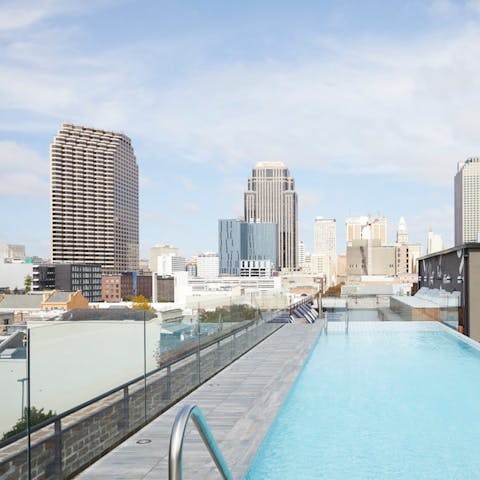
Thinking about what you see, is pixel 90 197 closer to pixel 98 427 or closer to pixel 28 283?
pixel 28 283

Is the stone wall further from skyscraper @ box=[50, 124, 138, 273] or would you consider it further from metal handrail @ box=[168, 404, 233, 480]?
skyscraper @ box=[50, 124, 138, 273]

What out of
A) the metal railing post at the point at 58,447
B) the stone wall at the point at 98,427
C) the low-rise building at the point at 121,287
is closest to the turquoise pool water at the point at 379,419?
the stone wall at the point at 98,427

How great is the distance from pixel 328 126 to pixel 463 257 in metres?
13.4

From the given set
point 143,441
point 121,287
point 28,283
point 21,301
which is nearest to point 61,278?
point 28,283

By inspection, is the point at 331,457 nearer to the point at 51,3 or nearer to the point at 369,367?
the point at 369,367

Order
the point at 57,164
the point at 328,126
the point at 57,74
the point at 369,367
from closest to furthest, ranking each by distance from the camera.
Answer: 1. the point at 369,367
2. the point at 328,126
3. the point at 57,74
4. the point at 57,164

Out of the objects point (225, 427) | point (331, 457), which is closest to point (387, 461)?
point (331, 457)

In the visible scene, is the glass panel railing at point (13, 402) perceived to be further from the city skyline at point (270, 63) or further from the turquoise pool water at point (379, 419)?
the city skyline at point (270, 63)

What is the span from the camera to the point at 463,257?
18750 mm

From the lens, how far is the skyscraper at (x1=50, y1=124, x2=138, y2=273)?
17050 cm

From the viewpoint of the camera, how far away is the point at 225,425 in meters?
6.93

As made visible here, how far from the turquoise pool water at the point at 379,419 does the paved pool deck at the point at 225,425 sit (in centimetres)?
22

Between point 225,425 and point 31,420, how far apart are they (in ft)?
9.43

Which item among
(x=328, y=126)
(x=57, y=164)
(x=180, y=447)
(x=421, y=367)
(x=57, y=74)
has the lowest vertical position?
(x=421, y=367)
